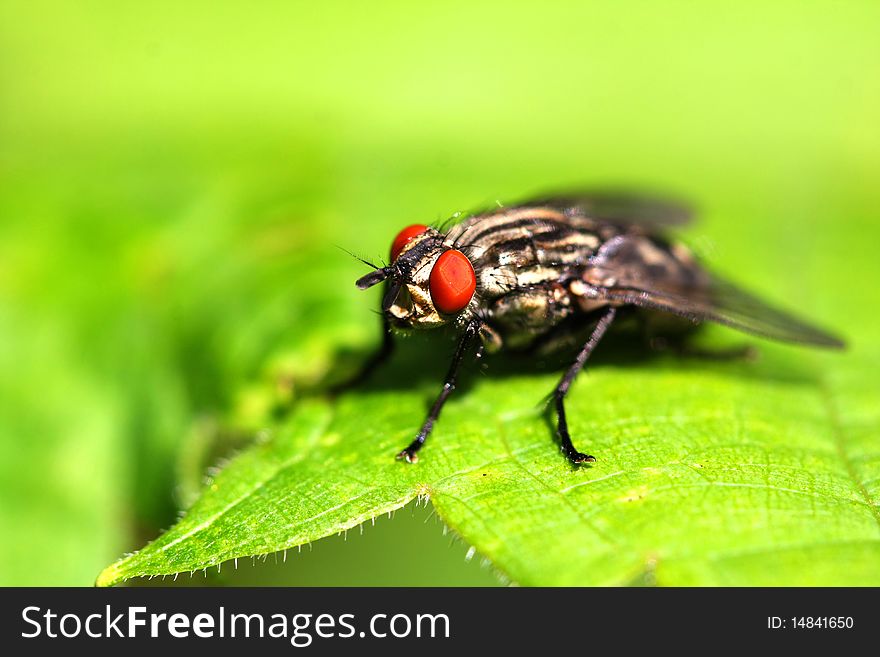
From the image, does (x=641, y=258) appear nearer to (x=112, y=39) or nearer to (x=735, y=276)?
(x=735, y=276)

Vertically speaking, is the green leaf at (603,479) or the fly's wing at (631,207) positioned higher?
the fly's wing at (631,207)

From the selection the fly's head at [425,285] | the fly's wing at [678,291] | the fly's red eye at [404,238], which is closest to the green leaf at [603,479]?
the fly's wing at [678,291]

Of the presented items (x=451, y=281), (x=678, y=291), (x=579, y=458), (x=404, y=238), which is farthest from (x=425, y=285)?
(x=678, y=291)

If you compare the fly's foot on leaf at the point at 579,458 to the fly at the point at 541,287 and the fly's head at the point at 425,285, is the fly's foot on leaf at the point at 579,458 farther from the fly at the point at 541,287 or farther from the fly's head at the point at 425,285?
the fly's head at the point at 425,285

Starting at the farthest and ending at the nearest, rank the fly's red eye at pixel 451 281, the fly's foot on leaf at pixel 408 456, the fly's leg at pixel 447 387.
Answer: the fly's red eye at pixel 451 281 → the fly's leg at pixel 447 387 → the fly's foot on leaf at pixel 408 456

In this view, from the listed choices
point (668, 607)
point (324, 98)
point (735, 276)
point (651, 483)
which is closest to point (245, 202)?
point (324, 98)

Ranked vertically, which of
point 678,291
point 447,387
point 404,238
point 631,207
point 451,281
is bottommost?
point 447,387

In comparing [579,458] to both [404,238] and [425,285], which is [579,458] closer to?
[425,285]
